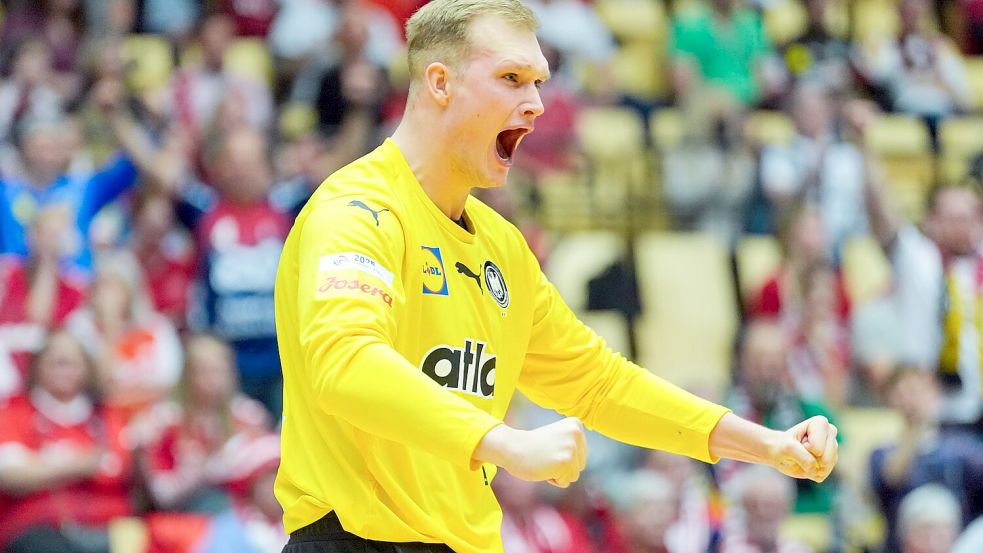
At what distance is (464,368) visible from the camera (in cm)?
334

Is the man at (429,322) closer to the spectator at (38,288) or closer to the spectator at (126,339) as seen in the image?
the spectator at (126,339)

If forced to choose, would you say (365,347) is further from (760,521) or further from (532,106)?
(760,521)

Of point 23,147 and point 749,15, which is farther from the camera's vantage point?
point 749,15

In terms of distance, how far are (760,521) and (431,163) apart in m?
4.57

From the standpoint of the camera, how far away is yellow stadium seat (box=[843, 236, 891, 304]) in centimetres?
993

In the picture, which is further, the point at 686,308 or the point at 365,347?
the point at 686,308

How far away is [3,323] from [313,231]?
4.64 metres

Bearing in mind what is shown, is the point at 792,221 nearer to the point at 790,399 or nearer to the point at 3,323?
the point at 790,399

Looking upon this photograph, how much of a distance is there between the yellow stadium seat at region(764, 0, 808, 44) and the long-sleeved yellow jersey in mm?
8249

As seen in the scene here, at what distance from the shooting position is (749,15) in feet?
36.1

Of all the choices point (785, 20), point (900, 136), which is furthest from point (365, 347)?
point (785, 20)

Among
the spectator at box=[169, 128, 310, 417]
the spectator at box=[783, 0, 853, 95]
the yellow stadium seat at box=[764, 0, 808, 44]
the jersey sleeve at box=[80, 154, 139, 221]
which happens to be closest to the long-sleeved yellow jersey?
the spectator at box=[169, 128, 310, 417]

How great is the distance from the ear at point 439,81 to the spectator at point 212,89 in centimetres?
534

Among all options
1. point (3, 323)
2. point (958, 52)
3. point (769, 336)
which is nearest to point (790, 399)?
point (769, 336)
